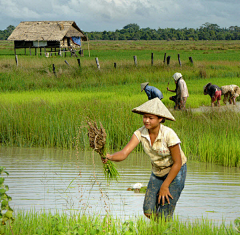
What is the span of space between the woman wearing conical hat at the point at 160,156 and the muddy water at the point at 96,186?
0.45m

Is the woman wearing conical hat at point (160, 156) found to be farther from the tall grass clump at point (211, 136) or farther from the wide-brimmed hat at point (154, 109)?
the tall grass clump at point (211, 136)

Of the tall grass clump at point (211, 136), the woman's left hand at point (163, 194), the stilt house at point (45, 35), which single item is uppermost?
the stilt house at point (45, 35)

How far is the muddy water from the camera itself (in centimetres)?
483

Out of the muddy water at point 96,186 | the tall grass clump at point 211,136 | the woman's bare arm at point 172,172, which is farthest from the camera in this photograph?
the tall grass clump at point 211,136

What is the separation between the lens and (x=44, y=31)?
43.4 m

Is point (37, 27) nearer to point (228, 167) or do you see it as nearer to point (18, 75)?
point (18, 75)

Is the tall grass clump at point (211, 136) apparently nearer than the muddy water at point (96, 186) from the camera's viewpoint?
No

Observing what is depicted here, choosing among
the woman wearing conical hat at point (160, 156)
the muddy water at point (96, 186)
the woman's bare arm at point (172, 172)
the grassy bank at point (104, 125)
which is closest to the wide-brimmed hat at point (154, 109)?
the woman wearing conical hat at point (160, 156)

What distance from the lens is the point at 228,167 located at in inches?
285

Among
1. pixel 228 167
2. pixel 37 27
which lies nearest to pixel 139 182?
pixel 228 167

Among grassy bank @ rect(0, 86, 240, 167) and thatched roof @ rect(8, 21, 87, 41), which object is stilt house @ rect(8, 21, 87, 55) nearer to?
thatched roof @ rect(8, 21, 87, 41)

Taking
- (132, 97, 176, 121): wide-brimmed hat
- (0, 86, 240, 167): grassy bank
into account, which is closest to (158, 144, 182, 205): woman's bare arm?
(132, 97, 176, 121): wide-brimmed hat

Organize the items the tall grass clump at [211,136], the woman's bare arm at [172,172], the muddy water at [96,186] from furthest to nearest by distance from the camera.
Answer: the tall grass clump at [211,136] < the muddy water at [96,186] < the woman's bare arm at [172,172]

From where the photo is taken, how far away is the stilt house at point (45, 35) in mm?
42344
